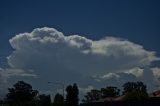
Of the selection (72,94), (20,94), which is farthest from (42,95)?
(72,94)

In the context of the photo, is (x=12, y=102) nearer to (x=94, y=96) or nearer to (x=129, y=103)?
(x=94, y=96)

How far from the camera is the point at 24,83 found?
173m

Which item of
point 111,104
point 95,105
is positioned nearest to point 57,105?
point 95,105

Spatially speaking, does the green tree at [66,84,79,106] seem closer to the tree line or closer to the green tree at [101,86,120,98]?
the tree line

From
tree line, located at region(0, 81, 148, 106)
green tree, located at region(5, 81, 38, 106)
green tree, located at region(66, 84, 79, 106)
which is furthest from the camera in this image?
green tree, located at region(5, 81, 38, 106)

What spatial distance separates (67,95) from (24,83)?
8261 centimetres

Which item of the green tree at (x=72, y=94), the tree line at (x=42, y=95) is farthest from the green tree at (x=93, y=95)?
the green tree at (x=72, y=94)

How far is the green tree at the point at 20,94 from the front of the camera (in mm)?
169125

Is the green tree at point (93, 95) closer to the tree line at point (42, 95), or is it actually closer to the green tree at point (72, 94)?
the tree line at point (42, 95)

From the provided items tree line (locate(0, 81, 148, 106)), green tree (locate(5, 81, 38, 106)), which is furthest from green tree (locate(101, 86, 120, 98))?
green tree (locate(5, 81, 38, 106))

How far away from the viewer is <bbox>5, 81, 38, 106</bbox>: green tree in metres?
169

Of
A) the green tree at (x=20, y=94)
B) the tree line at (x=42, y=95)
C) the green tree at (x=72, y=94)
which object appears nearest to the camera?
the green tree at (x=72, y=94)

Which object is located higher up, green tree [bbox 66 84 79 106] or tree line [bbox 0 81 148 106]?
tree line [bbox 0 81 148 106]

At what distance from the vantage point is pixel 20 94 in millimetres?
169875
